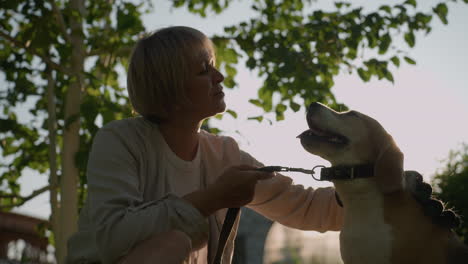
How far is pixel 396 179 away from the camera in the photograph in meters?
2.05

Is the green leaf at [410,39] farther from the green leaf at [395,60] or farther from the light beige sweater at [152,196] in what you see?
the light beige sweater at [152,196]

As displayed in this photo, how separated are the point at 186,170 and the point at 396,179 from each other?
3.04ft

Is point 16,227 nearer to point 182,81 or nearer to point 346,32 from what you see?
point 346,32

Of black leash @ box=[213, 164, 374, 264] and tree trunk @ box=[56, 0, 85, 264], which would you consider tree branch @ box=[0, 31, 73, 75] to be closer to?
tree trunk @ box=[56, 0, 85, 264]

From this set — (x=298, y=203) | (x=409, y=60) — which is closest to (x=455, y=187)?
(x=409, y=60)

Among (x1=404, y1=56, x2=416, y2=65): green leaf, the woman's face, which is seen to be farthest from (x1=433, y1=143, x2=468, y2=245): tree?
the woman's face

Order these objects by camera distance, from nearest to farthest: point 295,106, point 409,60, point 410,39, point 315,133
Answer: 1. point 315,133
2. point 409,60
3. point 410,39
4. point 295,106

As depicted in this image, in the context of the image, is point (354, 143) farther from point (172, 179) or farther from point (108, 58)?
point (108, 58)

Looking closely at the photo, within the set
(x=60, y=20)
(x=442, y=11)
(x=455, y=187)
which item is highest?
(x=442, y=11)

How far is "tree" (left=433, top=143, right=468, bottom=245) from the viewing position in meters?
4.50

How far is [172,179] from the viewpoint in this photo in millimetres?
2350

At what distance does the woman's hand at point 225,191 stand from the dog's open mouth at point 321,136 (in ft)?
1.44

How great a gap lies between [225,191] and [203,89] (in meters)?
0.59

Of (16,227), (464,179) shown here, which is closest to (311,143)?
(464,179)
